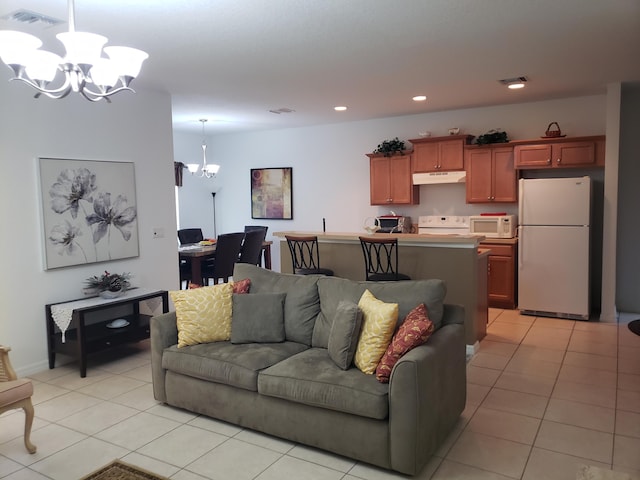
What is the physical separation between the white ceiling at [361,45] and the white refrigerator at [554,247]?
45.5 inches

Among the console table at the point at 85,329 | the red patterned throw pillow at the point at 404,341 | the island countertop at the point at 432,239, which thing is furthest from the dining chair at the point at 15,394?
the island countertop at the point at 432,239

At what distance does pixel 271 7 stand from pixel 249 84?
6.69 ft

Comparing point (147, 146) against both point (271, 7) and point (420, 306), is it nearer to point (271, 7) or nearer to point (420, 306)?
point (271, 7)

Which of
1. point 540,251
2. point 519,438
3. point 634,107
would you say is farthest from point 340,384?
point 634,107

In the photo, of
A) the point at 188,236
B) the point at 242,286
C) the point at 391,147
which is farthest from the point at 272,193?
the point at 242,286

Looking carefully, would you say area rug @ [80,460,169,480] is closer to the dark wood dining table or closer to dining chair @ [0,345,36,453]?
dining chair @ [0,345,36,453]

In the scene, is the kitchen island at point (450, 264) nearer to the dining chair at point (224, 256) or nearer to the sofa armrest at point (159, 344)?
the dining chair at point (224, 256)

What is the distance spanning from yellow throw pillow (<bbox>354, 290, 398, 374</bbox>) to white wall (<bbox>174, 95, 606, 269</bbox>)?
430 centimetres

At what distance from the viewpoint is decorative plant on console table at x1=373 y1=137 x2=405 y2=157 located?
7102 mm

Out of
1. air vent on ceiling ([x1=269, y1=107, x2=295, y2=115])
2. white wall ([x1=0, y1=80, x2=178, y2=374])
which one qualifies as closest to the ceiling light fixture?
air vent on ceiling ([x1=269, y1=107, x2=295, y2=115])

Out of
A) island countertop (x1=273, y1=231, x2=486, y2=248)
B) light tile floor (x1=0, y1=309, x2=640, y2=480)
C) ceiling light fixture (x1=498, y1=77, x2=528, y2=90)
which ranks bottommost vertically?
light tile floor (x1=0, y1=309, x2=640, y2=480)

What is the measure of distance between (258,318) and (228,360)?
445 millimetres

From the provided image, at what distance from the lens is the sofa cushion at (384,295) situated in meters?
3.14

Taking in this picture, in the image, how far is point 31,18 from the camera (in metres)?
3.14
